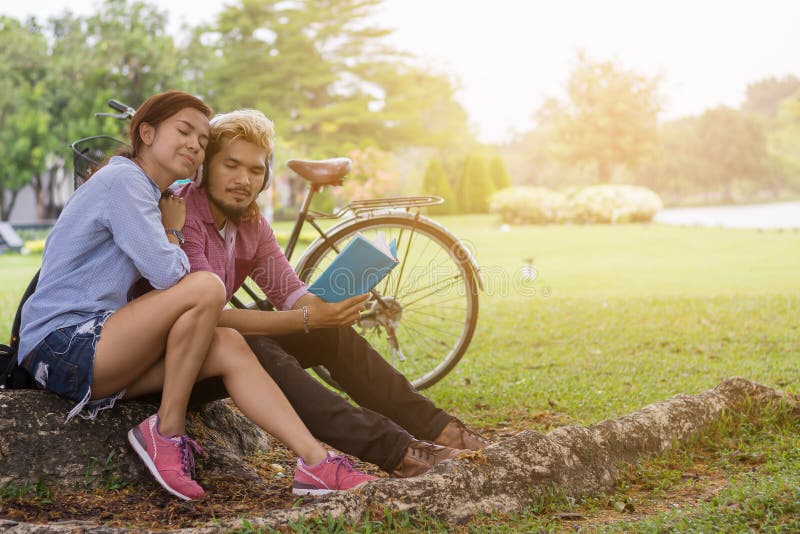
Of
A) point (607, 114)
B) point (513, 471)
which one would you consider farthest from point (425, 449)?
point (607, 114)

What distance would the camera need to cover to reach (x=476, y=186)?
25750 millimetres

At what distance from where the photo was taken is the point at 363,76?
30.6 metres

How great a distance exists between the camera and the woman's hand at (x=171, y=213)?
2559mm

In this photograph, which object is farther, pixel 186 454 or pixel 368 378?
pixel 368 378

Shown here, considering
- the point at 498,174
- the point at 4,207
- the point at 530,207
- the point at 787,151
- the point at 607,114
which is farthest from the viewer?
the point at 787,151

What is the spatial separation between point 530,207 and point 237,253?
747 inches

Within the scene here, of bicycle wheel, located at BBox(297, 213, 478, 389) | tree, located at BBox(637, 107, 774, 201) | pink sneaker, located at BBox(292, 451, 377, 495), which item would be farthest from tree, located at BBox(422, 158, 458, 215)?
pink sneaker, located at BBox(292, 451, 377, 495)

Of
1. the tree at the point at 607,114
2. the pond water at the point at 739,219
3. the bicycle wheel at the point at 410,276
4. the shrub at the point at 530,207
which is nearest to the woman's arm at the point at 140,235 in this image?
the bicycle wheel at the point at 410,276

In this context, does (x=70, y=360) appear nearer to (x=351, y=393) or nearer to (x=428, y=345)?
(x=351, y=393)

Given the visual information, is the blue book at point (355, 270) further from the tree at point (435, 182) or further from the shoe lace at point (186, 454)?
the tree at point (435, 182)

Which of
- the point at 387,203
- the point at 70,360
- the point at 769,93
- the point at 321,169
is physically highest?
the point at 769,93

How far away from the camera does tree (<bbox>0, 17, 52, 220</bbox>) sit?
23.9 meters

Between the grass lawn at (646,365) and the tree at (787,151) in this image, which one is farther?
the tree at (787,151)

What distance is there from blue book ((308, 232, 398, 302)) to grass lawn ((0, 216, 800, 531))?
0.80 m
